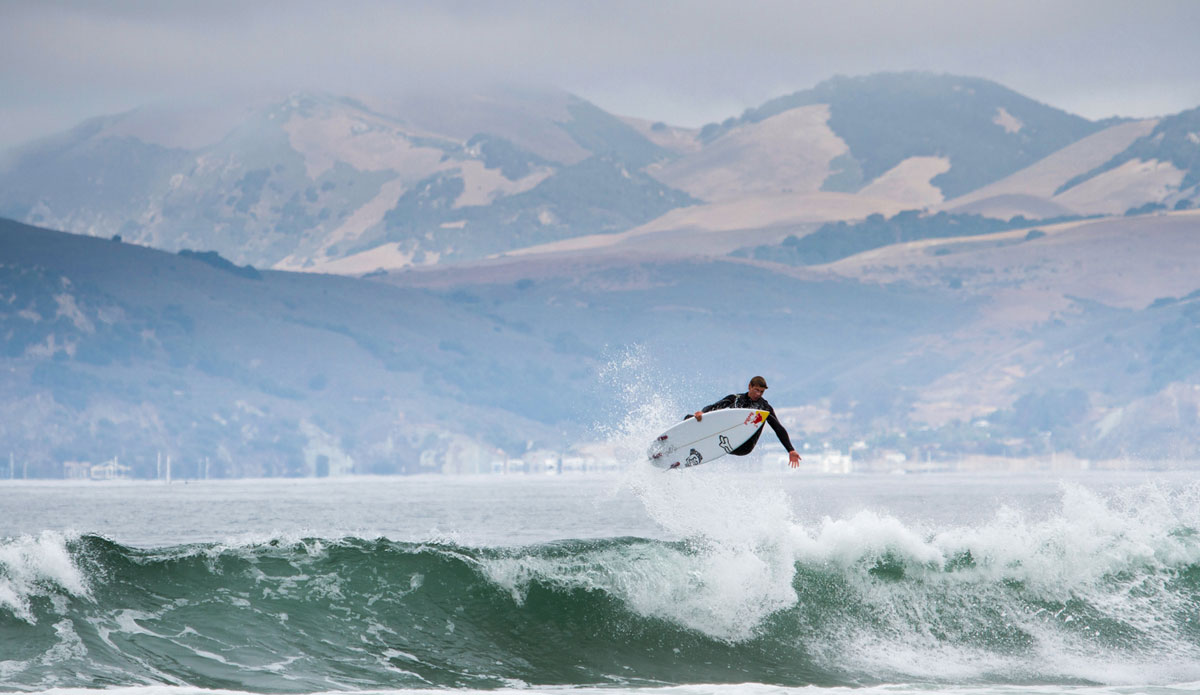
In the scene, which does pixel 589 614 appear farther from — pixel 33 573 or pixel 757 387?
pixel 33 573

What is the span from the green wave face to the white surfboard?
1353mm

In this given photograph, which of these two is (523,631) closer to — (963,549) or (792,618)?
(792,618)

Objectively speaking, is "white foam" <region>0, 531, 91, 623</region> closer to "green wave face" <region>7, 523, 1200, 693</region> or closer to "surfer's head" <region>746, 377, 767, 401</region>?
"green wave face" <region>7, 523, 1200, 693</region>

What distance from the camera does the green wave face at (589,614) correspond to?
54.7ft

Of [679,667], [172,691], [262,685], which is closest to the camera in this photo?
[172,691]

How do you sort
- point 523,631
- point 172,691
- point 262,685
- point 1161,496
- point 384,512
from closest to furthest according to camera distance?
1. point 172,691
2. point 262,685
3. point 523,631
4. point 1161,496
5. point 384,512

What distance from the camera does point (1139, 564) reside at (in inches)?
827

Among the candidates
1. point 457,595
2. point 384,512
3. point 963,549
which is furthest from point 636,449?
point 384,512

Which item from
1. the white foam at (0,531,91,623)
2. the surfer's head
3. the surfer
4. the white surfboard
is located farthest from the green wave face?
the surfer's head

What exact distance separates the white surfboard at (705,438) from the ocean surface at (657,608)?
41cm

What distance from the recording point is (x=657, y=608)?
62.1ft

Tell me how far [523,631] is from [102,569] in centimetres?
596

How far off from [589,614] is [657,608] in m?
0.96

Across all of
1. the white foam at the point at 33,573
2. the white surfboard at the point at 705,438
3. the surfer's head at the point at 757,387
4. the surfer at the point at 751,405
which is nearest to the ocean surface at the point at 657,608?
the white foam at the point at 33,573
